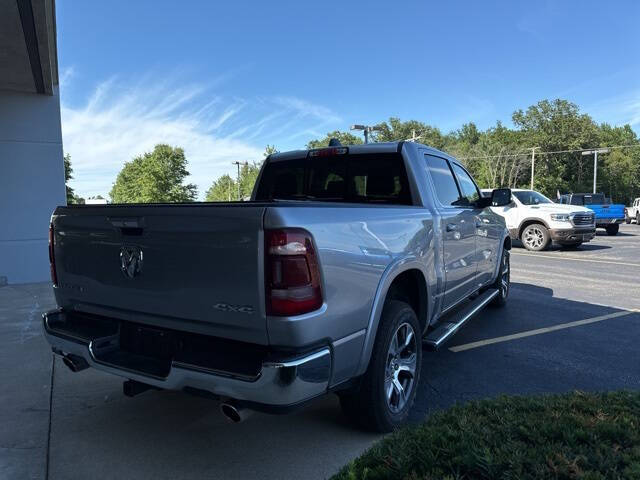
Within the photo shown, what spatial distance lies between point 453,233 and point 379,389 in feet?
5.99

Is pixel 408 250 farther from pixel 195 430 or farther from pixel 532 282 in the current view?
pixel 532 282

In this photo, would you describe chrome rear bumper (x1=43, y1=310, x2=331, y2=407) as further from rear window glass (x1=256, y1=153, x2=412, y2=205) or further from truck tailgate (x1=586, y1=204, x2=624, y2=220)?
truck tailgate (x1=586, y1=204, x2=624, y2=220)

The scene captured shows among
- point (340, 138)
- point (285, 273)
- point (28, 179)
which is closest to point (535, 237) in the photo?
point (28, 179)

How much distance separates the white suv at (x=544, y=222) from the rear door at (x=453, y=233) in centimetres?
921

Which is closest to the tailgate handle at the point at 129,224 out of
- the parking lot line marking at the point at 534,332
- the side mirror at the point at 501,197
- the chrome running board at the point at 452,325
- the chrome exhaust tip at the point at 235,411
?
the chrome exhaust tip at the point at 235,411

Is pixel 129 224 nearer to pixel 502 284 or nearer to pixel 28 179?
pixel 502 284

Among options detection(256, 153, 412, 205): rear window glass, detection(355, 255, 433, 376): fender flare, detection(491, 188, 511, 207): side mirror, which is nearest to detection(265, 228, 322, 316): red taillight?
detection(355, 255, 433, 376): fender flare

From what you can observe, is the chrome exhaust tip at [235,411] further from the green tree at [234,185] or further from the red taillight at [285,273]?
the green tree at [234,185]

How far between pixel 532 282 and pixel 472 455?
784 cm

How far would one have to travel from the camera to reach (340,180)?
438cm

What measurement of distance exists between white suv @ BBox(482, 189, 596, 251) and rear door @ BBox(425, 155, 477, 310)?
9.21 m

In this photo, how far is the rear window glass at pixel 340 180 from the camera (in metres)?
4.09

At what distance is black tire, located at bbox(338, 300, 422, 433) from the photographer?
2.92 metres

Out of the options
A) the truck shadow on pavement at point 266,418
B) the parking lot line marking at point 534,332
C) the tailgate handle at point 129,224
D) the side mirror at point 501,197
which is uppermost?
the side mirror at point 501,197
